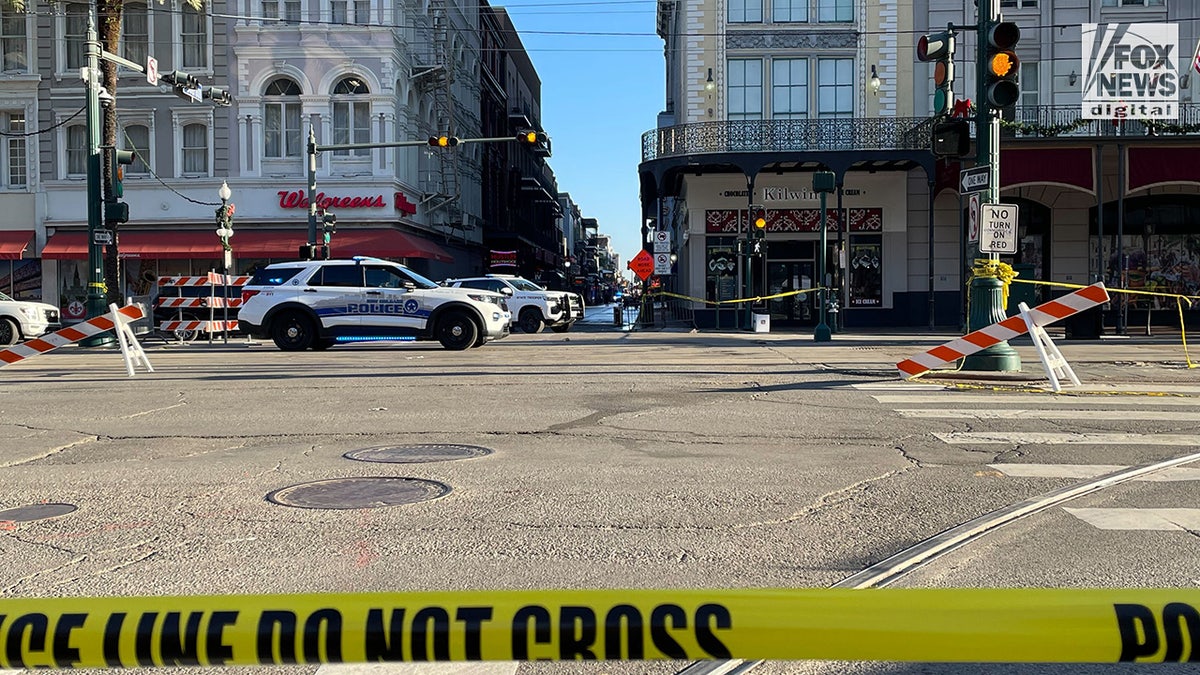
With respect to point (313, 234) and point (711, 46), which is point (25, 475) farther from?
point (711, 46)

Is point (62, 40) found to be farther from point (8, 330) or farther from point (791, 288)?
point (791, 288)

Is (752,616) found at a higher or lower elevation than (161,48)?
lower

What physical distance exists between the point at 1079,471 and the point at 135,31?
1472 inches

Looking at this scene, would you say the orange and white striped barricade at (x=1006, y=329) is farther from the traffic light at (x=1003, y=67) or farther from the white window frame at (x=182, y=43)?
the white window frame at (x=182, y=43)

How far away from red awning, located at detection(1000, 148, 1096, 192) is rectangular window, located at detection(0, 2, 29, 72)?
106 feet

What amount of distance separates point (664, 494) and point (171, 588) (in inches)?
112

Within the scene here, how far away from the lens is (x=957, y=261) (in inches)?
1281

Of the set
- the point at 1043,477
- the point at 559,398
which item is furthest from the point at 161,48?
the point at 1043,477

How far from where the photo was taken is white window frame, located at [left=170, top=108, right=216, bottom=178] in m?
37.3

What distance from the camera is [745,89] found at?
32.8 meters

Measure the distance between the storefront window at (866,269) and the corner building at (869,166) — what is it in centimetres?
4

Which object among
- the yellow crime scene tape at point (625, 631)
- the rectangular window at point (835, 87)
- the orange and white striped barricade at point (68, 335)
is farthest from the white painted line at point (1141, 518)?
the rectangular window at point (835, 87)

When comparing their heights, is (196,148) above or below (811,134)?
above

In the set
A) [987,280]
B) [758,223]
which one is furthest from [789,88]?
[987,280]
